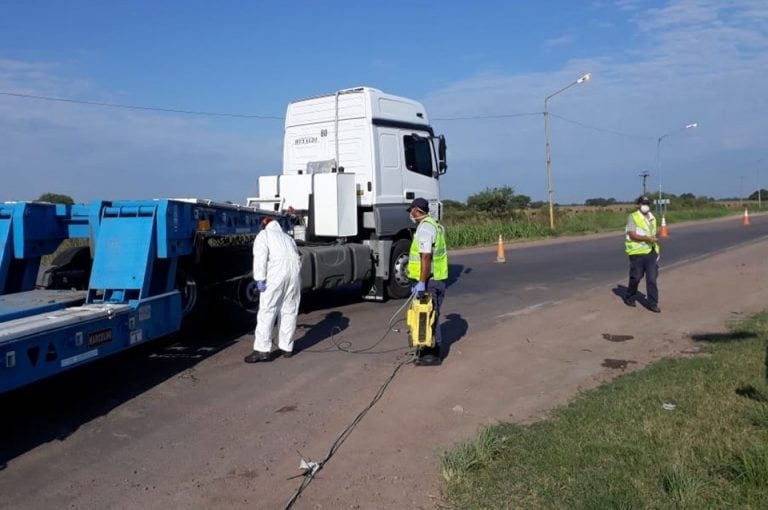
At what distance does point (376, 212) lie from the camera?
12.2 m

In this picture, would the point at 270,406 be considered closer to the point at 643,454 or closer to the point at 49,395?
the point at 49,395

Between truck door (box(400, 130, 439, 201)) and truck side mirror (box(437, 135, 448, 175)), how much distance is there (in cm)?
13

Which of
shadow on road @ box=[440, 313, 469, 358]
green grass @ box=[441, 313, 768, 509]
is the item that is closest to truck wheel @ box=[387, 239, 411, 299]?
shadow on road @ box=[440, 313, 469, 358]

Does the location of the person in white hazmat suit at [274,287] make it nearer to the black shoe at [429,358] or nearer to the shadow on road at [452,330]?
the black shoe at [429,358]

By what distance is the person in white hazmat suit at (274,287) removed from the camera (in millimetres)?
8031

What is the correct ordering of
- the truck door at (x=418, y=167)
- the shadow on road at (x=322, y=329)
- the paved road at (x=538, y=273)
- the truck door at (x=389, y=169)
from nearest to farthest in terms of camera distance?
the shadow on road at (x=322, y=329) → the truck door at (x=389, y=169) → the paved road at (x=538, y=273) → the truck door at (x=418, y=167)

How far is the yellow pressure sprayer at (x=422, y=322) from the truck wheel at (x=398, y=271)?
513 centimetres

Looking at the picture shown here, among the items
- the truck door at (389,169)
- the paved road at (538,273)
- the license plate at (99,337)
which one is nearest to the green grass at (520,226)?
the paved road at (538,273)

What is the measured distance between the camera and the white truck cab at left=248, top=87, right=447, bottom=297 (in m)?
12.0

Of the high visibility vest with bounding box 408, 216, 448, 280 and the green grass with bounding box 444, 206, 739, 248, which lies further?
the green grass with bounding box 444, 206, 739, 248

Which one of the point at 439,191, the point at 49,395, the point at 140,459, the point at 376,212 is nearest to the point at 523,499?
the point at 140,459

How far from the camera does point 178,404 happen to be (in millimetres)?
6477

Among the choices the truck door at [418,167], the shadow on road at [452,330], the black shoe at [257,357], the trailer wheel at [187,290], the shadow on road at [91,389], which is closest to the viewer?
the shadow on road at [91,389]

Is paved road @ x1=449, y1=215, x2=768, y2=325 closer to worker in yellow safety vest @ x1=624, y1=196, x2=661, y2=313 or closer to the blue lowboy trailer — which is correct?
worker in yellow safety vest @ x1=624, y1=196, x2=661, y2=313
